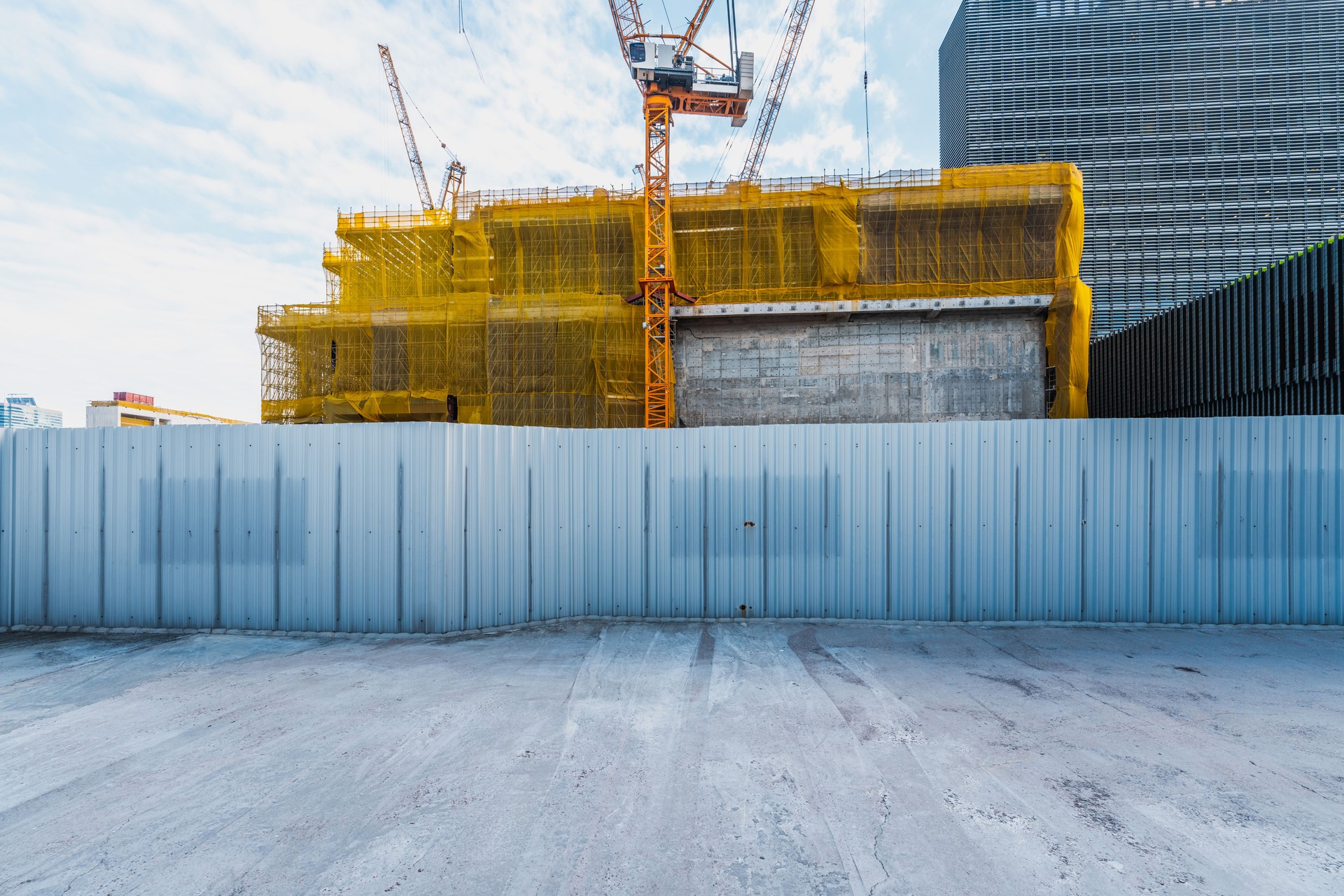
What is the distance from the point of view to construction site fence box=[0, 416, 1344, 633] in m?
8.05

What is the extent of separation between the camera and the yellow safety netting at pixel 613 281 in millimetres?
20031

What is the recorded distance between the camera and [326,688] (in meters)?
6.05

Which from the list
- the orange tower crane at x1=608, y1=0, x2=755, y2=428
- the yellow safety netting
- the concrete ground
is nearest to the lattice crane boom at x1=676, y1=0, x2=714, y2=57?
the orange tower crane at x1=608, y1=0, x2=755, y2=428

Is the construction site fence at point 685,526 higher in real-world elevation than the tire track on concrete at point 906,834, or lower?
higher

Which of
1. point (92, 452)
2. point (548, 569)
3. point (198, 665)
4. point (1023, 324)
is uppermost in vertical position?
point (1023, 324)

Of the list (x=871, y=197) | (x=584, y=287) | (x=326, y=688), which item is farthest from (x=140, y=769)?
(x=871, y=197)

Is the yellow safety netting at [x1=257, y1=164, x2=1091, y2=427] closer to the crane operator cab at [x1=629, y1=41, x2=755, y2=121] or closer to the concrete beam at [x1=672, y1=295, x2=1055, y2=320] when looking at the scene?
the concrete beam at [x1=672, y1=295, x2=1055, y2=320]

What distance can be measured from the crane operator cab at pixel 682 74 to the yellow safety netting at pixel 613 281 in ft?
32.3

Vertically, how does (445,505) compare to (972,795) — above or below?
above

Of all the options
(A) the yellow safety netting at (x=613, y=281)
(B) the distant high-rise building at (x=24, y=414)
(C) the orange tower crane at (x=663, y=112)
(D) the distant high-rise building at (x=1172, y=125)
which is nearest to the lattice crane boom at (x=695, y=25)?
(C) the orange tower crane at (x=663, y=112)

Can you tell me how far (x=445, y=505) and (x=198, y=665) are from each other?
144 inches

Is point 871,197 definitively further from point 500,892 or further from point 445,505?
point 500,892

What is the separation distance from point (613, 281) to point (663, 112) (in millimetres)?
11403

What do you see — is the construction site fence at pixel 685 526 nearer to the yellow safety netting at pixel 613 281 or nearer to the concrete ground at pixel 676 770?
the concrete ground at pixel 676 770
